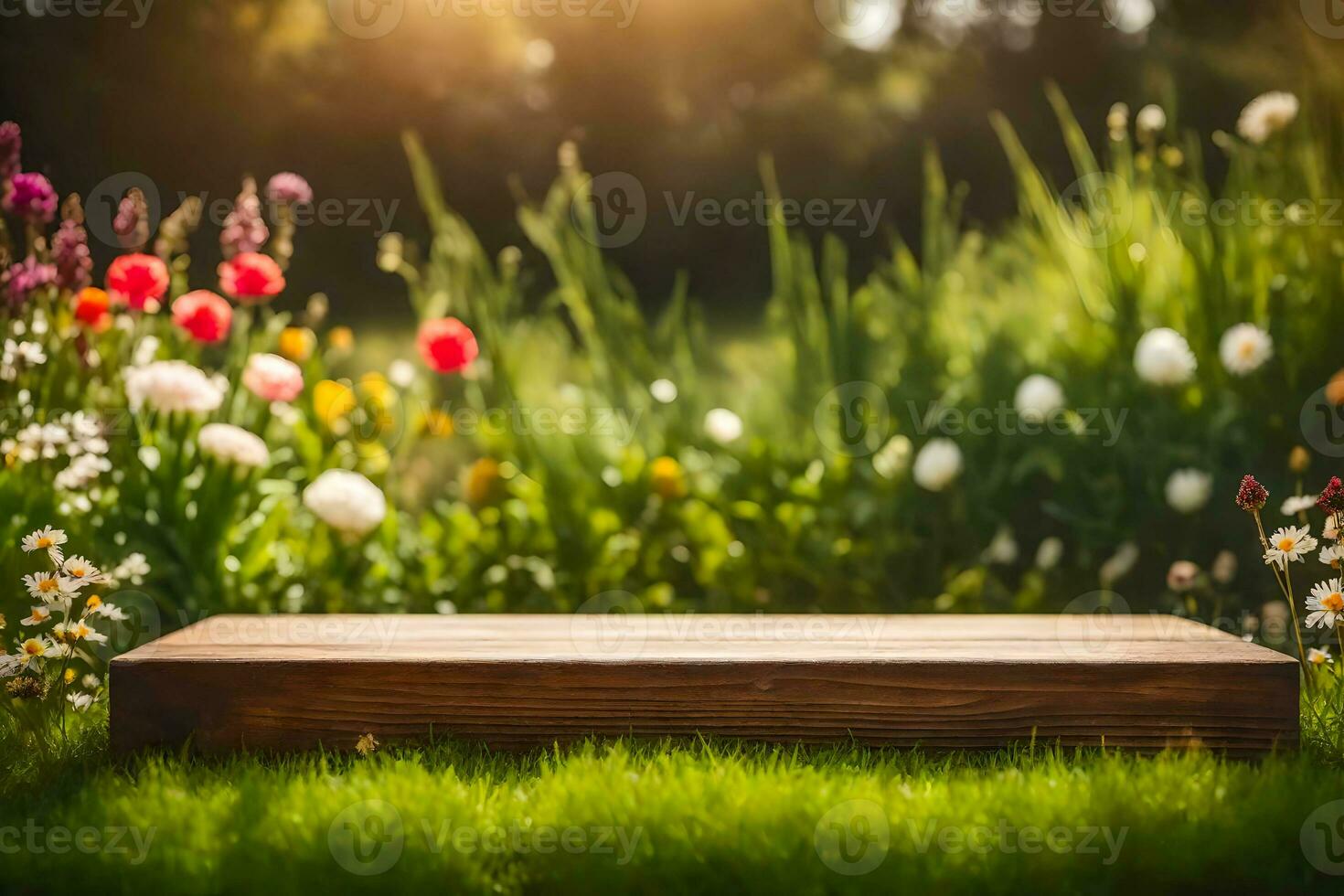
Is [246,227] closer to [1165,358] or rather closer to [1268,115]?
[1165,358]

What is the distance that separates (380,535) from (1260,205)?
Result: 2509 millimetres

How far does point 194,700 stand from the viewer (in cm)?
187

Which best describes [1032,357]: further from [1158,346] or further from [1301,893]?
[1301,893]

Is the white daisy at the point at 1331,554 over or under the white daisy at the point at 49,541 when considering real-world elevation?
under

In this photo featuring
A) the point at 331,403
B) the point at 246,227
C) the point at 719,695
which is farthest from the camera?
the point at 331,403

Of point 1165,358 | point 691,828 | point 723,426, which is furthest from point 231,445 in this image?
point 1165,358

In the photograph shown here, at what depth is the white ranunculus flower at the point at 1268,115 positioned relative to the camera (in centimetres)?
291

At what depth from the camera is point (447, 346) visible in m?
3.13

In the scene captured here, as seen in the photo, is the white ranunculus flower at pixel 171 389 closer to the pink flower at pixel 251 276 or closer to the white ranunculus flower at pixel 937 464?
the pink flower at pixel 251 276

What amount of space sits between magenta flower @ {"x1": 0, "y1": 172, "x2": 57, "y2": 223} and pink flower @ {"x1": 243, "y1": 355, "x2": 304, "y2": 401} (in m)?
0.59

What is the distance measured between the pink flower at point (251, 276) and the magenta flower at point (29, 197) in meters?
0.43

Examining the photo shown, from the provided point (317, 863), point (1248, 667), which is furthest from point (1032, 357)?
point (317, 863)

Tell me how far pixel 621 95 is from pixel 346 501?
9.86 feet

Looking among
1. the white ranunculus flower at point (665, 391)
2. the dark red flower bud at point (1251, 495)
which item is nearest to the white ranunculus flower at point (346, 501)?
the white ranunculus flower at point (665, 391)
